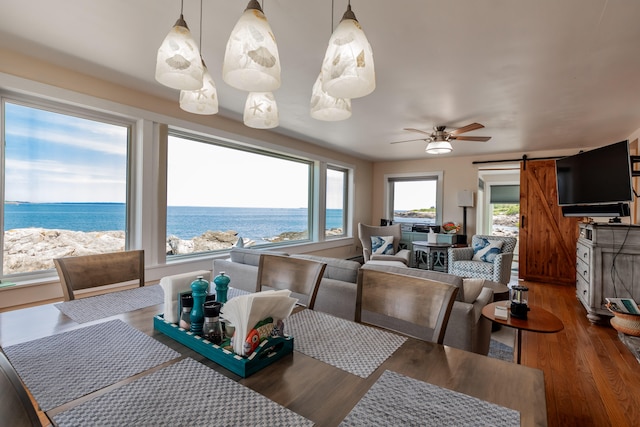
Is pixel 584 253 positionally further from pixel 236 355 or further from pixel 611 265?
pixel 236 355

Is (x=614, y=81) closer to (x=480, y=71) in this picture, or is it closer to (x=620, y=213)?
(x=480, y=71)

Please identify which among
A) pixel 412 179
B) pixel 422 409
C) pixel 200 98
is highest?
pixel 412 179

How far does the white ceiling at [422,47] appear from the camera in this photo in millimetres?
1770

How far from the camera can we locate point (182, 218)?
12.2 ft

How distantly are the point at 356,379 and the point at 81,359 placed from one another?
0.81m

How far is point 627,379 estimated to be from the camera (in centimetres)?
221

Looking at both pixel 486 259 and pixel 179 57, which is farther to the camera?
pixel 486 259

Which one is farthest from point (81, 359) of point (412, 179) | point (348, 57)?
Answer: point (412, 179)

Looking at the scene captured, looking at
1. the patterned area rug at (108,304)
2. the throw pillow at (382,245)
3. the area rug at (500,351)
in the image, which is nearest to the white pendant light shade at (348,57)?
the patterned area rug at (108,304)

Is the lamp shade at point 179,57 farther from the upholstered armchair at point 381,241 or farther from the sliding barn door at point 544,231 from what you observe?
the sliding barn door at point 544,231

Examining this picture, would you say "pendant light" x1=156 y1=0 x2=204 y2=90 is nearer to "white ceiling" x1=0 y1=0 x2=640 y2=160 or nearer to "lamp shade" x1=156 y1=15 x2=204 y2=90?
"lamp shade" x1=156 y1=15 x2=204 y2=90

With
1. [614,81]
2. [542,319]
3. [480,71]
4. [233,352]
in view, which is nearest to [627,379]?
[542,319]

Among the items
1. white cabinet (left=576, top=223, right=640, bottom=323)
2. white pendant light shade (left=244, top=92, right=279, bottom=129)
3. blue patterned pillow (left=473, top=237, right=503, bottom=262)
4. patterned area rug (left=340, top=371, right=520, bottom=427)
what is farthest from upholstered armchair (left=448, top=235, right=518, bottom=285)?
patterned area rug (left=340, top=371, right=520, bottom=427)

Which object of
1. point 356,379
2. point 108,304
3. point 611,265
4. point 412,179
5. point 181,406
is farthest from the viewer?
point 412,179
